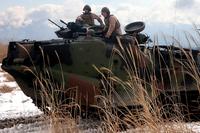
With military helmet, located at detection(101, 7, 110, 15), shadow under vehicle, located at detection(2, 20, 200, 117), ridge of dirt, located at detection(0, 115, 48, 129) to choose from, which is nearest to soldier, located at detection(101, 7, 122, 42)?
military helmet, located at detection(101, 7, 110, 15)

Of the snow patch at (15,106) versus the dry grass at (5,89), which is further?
the dry grass at (5,89)

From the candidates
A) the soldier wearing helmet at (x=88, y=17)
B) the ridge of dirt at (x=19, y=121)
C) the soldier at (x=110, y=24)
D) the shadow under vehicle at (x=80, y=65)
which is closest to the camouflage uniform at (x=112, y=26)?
the soldier at (x=110, y=24)

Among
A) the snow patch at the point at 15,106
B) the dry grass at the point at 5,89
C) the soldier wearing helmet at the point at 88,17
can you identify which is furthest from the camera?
the dry grass at the point at 5,89

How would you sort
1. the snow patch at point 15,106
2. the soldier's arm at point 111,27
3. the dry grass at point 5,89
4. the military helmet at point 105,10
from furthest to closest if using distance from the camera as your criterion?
the dry grass at point 5,89 < the snow patch at point 15,106 < the military helmet at point 105,10 < the soldier's arm at point 111,27

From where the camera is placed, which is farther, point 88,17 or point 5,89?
point 5,89

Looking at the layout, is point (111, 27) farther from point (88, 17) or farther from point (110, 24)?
point (88, 17)

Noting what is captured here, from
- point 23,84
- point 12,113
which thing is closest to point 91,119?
point 23,84

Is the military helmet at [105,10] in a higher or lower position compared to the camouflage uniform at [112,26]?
higher

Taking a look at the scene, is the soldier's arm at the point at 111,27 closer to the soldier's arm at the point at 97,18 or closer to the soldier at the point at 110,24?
the soldier at the point at 110,24

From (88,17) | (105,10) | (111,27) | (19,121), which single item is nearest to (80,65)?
(111,27)

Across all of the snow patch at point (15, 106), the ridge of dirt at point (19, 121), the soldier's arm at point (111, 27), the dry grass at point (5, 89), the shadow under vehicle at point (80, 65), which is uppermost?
the soldier's arm at point (111, 27)

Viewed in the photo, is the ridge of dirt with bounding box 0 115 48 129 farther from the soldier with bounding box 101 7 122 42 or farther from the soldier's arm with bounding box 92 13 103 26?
the soldier's arm with bounding box 92 13 103 26

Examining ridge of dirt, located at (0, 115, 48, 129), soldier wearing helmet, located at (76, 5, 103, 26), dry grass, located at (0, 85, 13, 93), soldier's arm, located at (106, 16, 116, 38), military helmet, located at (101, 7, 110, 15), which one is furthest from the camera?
dry grass, located at (0, 85, 13, 93)

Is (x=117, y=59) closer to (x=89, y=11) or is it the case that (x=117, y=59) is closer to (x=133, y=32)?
(x=133, y=32)
